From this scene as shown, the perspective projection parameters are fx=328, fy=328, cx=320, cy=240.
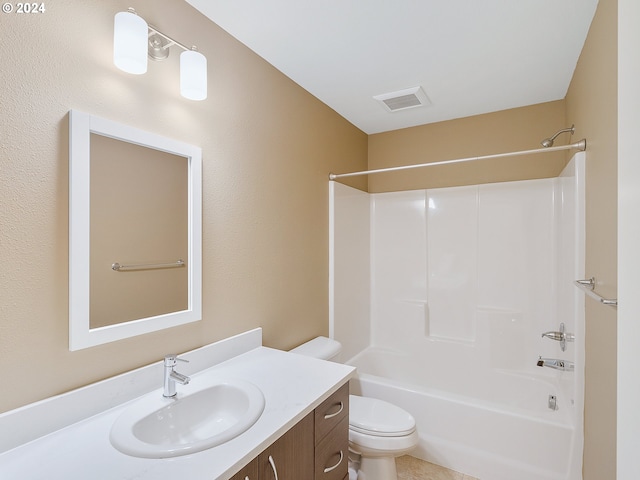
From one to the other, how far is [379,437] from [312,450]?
2.14 ft

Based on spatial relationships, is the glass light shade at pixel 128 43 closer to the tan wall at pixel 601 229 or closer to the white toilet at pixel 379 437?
the tan wall at pixel 601 229

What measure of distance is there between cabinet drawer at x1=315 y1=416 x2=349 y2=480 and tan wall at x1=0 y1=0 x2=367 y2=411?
2.13 feet

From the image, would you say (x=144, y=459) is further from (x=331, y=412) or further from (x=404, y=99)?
(x=404, y=99)

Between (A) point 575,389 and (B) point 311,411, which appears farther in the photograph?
(A) point 575,389

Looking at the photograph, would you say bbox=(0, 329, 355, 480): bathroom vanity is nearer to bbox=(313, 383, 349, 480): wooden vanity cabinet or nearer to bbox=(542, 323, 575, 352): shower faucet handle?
bbox=(313, 383, 349, 480): wooden vanity cabinet

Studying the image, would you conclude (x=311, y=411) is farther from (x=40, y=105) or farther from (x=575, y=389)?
(x=575, y=389)

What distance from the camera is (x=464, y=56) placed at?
1.82 meters

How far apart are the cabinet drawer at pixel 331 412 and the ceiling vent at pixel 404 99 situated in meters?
1.86

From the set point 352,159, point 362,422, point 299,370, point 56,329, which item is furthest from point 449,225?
point 56,329

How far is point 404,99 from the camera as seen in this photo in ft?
7.66

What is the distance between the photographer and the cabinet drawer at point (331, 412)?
1219 millimetres

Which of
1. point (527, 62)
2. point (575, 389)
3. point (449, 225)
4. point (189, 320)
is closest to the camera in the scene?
point (189, 320)

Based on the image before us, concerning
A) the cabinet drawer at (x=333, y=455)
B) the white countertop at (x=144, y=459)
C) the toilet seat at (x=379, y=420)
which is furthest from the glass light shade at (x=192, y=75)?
the toilet seat at (x=379, y=420)

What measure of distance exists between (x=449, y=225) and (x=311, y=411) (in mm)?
2084
